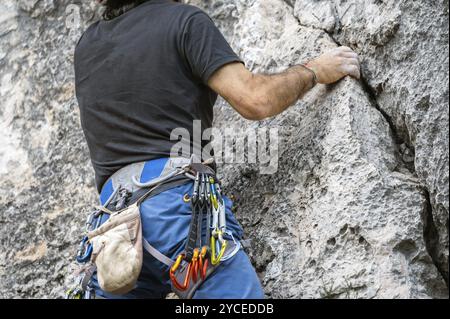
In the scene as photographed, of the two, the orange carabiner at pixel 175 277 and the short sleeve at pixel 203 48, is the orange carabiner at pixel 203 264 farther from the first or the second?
the short sleeve at pixel 203 48

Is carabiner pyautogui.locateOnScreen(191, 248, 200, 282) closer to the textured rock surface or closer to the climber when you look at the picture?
the climber

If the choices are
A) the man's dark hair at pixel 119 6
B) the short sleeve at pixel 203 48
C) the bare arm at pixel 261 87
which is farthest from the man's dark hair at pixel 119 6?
the bare arm at pixel 261 87

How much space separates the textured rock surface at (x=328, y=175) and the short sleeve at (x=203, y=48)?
28.3 inches

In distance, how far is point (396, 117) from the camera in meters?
3.91

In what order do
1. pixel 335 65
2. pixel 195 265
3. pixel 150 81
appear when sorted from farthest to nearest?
pixel 335 65
pixel 150 81
pixel 195 265

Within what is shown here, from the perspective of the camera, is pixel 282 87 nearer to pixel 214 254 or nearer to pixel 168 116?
pixel 168 116

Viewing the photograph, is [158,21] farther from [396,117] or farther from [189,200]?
[396,117]

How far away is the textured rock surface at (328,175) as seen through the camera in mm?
3576

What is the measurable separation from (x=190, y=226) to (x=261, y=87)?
708 millimetres

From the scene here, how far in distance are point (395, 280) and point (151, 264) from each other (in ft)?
3.49

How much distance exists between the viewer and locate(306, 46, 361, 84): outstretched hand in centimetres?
386

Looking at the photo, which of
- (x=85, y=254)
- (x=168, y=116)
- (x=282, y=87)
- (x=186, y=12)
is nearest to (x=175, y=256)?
(x=85, y=254)

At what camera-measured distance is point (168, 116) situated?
3557 mm
